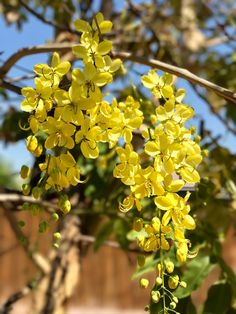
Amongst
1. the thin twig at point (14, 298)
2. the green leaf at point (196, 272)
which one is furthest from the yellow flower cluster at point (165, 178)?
the thin twig at point (14, 298)

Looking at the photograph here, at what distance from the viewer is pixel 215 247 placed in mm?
1036

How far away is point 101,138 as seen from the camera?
25.5 inches

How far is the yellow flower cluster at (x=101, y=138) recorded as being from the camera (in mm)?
624

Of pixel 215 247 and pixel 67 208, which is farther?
pixel 215 247

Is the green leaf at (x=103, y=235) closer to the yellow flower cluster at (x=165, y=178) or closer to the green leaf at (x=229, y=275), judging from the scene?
the green leaf at (x=229, y=275)

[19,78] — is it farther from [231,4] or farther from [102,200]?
[231,4]

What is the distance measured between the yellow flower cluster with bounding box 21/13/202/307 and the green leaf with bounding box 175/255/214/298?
32 cm

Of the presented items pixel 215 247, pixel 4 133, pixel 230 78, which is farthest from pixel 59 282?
pixel 230 78

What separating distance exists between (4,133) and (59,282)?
46cm

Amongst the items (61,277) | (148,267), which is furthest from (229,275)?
(61,277)

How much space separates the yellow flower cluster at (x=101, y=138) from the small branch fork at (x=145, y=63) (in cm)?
8

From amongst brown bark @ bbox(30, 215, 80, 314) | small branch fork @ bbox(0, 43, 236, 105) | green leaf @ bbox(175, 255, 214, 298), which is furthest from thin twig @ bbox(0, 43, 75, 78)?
brown bark @ bbox(30, 215, 80, 314)

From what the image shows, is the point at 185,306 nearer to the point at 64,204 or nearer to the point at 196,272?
the point at 196,272

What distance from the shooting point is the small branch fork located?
734 mm
